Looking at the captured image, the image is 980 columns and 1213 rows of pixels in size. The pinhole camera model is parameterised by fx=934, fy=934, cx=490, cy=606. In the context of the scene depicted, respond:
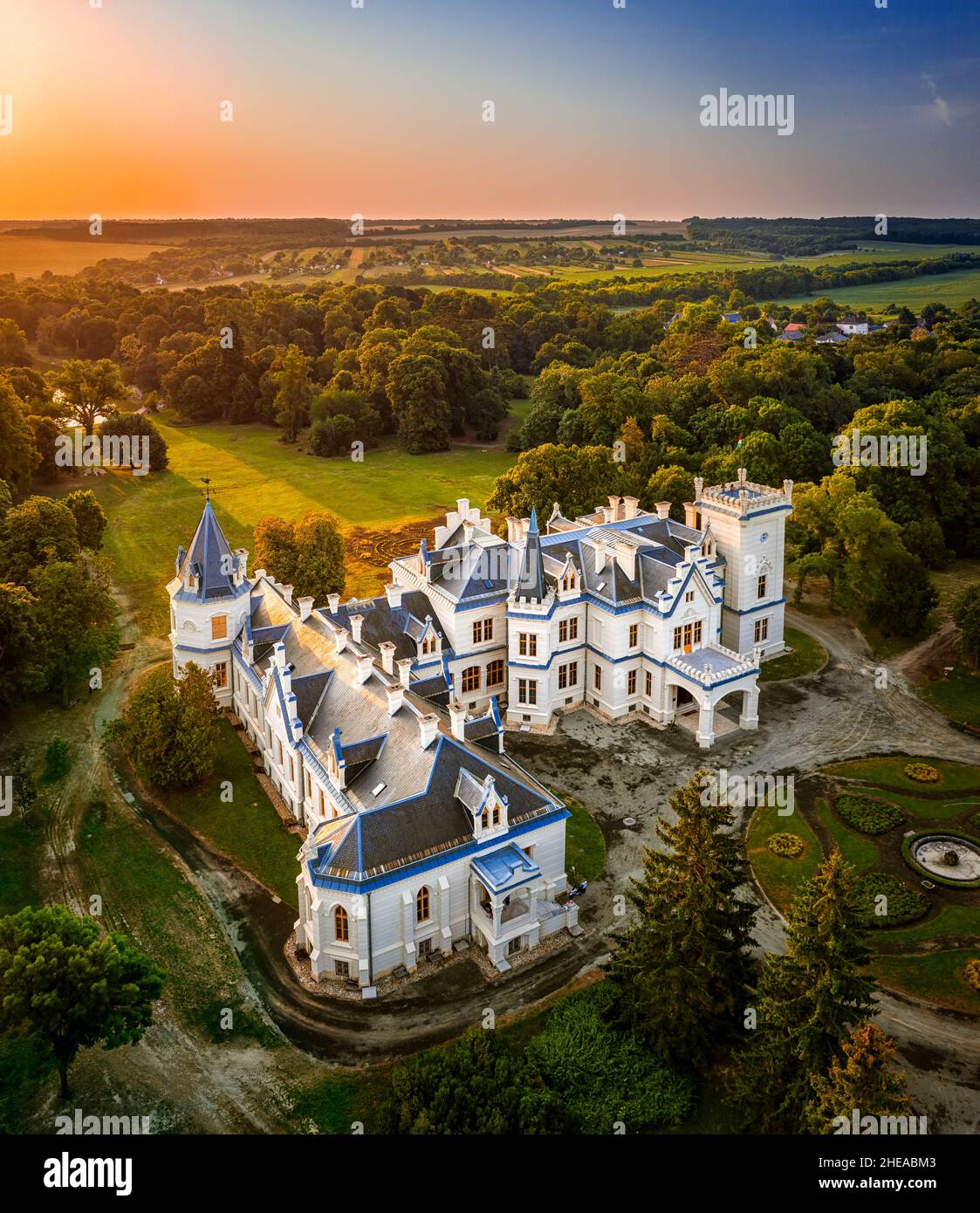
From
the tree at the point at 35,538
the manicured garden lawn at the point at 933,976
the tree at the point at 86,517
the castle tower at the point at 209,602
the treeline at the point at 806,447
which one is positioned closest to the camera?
the manicured garden lawn at the point at 933,976

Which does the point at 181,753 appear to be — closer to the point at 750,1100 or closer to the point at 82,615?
the point at 82,615

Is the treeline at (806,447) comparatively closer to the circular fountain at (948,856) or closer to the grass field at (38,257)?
the circular fountain at (948,856)

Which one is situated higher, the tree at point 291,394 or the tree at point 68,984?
the tree at point 291,394

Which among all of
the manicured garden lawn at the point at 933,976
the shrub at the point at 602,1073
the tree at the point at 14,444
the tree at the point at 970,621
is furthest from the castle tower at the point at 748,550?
the tree at the point at 14,444

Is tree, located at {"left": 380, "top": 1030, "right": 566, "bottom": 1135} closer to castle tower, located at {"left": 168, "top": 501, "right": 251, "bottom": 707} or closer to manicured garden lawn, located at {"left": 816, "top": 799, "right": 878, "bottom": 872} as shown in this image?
manicured garden lawn, located at {"left": 816, "top": 799, "right": 878, "bottom": 872}

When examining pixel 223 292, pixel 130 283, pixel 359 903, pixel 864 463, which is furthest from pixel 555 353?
pixel 359 903

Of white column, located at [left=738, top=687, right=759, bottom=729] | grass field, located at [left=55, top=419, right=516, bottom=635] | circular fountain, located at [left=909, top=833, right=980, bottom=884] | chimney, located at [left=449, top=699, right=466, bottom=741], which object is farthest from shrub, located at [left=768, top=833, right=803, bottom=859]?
grass field, located at [left=55, top=419, right=516, bottom=635]

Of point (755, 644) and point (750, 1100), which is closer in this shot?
point (750, 1100)
